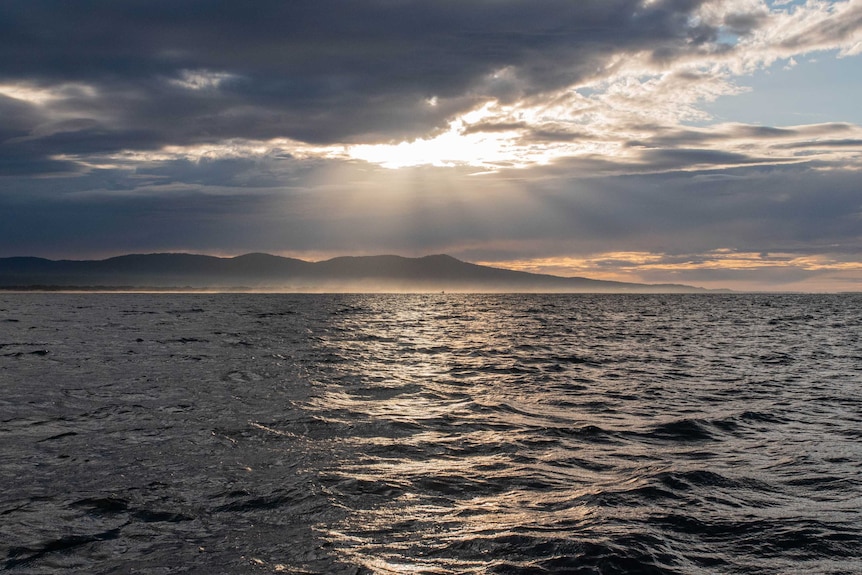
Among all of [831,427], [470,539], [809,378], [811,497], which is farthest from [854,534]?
[809,378]

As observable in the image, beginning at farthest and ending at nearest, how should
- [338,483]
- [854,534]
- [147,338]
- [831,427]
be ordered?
[147,338] → [831,427] → [338,483] → [854,534]

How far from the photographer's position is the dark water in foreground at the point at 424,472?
841 cm

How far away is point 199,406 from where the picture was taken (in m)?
19.1

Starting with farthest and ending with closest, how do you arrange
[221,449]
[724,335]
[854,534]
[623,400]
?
[724,335], [623,400], [221,449], [854,534]

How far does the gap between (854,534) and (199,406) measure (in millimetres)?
16336

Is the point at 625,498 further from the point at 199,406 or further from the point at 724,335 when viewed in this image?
the point at 724,335

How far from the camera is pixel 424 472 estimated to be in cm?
1231

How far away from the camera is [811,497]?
35.8ft

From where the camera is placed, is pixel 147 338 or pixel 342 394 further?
pixel 147 338

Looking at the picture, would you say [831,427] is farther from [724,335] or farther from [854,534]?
[724,335]

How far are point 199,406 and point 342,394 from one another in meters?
4.63

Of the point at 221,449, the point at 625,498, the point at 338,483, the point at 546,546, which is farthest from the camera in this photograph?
the point at 221,449

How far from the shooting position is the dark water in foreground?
8.41 meters

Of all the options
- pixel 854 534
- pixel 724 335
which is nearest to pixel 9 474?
pixel 854 534
